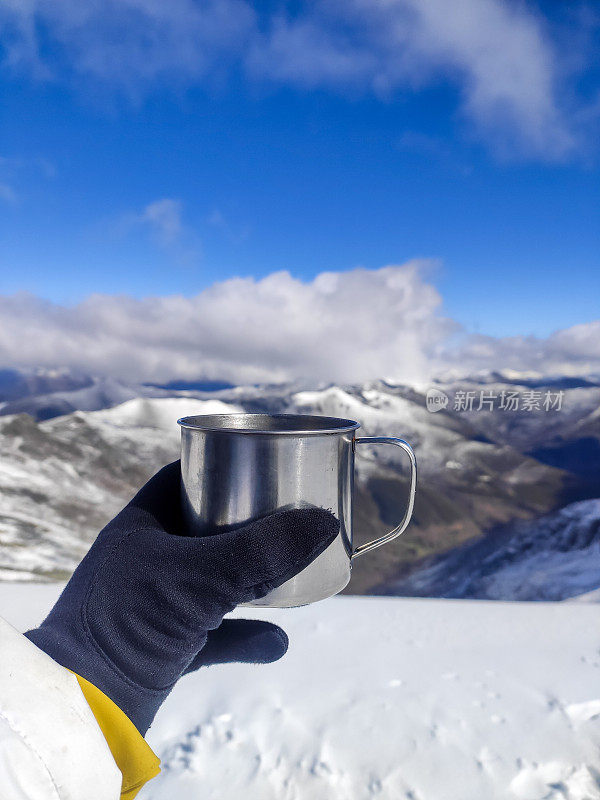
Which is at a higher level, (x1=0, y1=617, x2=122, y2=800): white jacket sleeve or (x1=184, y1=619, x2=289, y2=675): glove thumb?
(x1=0, y1=617, x2=122, y2=800): white jacket sleeve

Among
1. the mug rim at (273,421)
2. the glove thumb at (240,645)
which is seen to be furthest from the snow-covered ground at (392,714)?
the mug rim at (273,421)

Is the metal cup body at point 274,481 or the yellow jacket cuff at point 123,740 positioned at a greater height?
the metal cup body at point 274,481

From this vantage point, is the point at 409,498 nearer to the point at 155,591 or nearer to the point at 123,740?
the point at 155,591

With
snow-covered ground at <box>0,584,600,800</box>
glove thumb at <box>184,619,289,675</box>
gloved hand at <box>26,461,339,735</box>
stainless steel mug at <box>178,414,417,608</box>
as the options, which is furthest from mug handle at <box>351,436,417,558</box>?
snow-covered ground at <box>0,584,600,800</box>

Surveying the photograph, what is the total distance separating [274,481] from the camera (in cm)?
68

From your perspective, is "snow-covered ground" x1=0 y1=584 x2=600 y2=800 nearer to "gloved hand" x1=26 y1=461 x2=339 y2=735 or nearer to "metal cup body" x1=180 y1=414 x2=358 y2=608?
"gloved hand" x1=26 y1=461 x2=339 y2=735

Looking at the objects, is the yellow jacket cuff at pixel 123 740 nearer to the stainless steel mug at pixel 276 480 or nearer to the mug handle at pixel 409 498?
the stainless steel mug at pixel 276 480

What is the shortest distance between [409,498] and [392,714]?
59 cm

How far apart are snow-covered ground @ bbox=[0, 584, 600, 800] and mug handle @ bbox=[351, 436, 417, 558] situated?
48cm

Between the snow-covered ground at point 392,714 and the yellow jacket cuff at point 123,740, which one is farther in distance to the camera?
the snow-covered ground at point 392,714

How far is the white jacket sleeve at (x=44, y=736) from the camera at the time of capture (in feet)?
1.61

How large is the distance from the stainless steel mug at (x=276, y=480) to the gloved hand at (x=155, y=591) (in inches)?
0.9

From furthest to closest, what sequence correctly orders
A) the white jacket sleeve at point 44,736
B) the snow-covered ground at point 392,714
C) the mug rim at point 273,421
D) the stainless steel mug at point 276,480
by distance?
the snow-covered ground at point 392,714 → the mug rim at point 273,421 → the stainless steel mug at point 276,480 → the white jacket sleeve at point 44,736

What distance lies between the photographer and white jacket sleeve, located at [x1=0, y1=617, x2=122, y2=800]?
49 cm
